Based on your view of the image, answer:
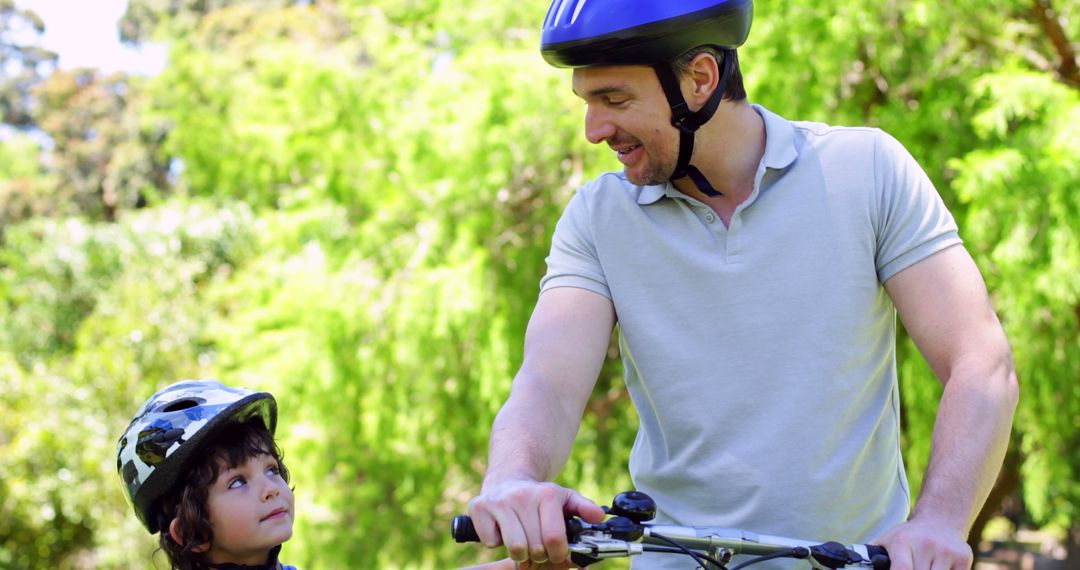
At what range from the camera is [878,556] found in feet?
6.58

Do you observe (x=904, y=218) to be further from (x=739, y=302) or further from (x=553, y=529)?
(x=553, y=529)

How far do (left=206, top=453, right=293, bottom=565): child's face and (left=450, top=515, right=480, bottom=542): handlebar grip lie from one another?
3.53 ft

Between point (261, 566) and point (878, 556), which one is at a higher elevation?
point (878, 556)

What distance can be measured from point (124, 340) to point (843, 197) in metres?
14.1

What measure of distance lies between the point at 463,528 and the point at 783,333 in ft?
2.69

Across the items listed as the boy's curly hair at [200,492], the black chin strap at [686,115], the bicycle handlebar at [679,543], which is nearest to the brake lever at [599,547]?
the bicycle handlebar at [679,543]

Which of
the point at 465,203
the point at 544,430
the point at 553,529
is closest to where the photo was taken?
the point at 553,529

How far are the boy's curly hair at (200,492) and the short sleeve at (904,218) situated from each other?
1.54 m

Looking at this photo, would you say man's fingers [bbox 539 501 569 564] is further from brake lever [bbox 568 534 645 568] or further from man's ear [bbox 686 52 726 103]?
man's ear [bbox 686 52 726 103]

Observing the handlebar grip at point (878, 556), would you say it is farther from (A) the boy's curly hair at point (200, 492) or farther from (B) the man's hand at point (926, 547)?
(A) the boy's curly hair at point (200, 492)

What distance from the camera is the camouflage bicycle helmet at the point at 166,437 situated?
2.96 m

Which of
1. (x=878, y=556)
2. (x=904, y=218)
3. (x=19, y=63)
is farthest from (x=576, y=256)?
(x=19, y=63)

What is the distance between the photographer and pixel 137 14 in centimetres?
3359

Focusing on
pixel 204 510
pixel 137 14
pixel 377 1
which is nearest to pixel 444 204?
pixel 377 1
